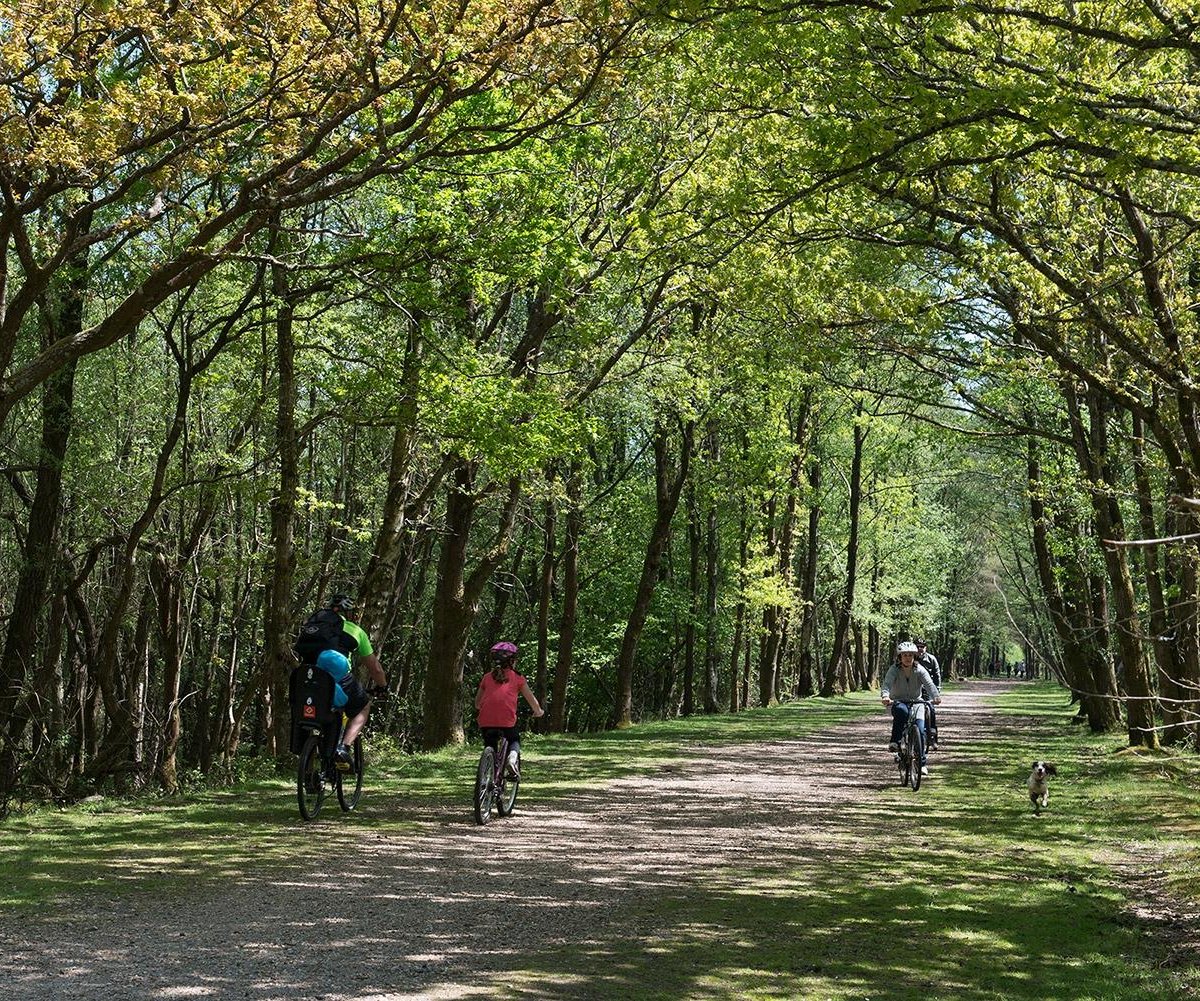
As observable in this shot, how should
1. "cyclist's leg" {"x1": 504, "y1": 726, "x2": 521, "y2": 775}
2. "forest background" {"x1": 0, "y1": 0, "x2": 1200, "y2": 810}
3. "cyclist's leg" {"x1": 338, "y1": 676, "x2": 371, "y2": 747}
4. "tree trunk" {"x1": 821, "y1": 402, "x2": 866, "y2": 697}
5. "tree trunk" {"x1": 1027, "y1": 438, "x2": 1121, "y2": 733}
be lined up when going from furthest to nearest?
"tree trunk" {"x1": 821, "y1": 402, "x2": 866, "y2": 697}
"tree trunk" {"x1": 1027, "y1": 438, "x2": 1121, "y2": 733}
"cyclist's leg" {"x1": 504, "y1": 726, "x2": 521, "y2": 775}
"cyclist's leg" {"x1": 338, "y1": 676, "x2": 371, "y2": 747}
"forest background" {"x1": 0, "y1": 0, "x2": 1200, "y2": 810}

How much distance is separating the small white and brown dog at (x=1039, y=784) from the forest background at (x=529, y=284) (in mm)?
1440

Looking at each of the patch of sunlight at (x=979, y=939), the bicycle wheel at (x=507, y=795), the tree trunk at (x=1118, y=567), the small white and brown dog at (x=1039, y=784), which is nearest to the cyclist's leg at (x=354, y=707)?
the bicycle wheel at (x=507, y=795)

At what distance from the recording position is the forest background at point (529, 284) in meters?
10.1

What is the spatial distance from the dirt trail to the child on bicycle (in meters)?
0.84

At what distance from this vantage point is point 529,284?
61.0 ft

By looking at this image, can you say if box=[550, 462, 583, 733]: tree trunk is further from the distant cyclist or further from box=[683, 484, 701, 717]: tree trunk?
the distant cyclist

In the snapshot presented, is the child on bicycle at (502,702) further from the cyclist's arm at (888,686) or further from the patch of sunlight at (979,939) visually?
the cyclist's arm at (888,686)

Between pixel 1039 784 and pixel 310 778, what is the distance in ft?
26.3

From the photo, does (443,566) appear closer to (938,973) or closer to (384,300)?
(384,300)

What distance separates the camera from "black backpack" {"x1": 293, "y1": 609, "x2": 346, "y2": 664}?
37.5ft

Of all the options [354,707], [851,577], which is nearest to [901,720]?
[354,707]

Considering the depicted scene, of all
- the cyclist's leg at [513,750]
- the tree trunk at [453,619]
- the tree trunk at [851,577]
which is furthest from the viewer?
the tree trunk at [851,577]

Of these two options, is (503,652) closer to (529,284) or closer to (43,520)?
(529,284)

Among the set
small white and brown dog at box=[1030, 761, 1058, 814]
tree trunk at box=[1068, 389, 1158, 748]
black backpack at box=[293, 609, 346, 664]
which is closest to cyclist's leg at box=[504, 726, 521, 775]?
black backpack at box=[293, 609, 346, 664]
